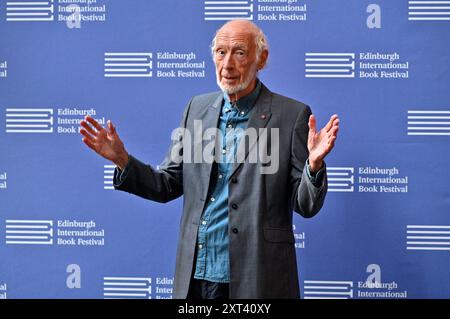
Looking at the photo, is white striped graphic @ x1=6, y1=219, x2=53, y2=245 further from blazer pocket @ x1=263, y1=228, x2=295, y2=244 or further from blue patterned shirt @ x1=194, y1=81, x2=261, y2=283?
blazer pocket @ x1=263, y1=228, x2=295, y2=244

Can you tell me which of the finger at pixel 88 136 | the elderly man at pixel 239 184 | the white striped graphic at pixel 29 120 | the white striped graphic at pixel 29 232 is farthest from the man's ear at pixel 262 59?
the white striped graphic at pixel 29 232

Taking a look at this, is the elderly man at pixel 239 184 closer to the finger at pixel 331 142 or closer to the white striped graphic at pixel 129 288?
the finger at pixel 331 142

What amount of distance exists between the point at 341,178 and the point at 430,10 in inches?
42.3

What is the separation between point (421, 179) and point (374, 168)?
27 centimetres

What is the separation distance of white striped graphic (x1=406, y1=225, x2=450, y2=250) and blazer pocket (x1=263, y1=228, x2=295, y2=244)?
114cm

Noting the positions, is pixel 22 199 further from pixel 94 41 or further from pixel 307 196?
pixel 307 196

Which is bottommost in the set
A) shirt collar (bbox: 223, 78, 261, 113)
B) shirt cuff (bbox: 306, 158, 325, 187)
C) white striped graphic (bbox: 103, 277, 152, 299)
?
white striped graphic (bbox: 103, 277, 152, 299)

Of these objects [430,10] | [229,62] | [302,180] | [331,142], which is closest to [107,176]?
[229,62]

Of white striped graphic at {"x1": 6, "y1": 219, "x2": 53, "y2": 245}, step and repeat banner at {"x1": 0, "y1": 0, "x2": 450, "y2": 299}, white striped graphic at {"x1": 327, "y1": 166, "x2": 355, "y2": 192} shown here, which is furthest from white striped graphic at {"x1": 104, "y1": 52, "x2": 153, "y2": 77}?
white striped graphic at {"x1": 327, "y1": 166, "x2": 355, "y2": 192}

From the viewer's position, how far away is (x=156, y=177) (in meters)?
2.91

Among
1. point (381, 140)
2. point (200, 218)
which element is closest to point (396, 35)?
point (381, 140)

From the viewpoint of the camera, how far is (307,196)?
2602 mm

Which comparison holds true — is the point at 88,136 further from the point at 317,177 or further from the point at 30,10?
the point at 30,10

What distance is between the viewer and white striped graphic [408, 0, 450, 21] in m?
3.56
